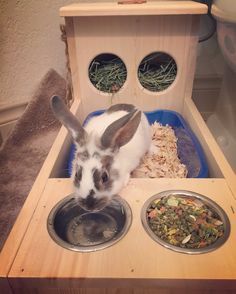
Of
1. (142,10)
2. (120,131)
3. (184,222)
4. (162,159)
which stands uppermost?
(142,10)

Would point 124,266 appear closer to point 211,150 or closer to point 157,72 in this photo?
point 211,150

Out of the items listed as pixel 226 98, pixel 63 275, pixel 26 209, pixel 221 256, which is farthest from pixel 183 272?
pixel 226 98

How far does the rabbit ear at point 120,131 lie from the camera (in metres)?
0.85

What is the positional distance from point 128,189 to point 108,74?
0.84 m

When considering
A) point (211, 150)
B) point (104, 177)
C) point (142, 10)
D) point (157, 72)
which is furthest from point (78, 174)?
point (157, 72)

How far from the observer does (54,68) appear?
1994mm

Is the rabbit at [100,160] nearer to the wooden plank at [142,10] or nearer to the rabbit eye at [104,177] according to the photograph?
the rabbit eye at [104,177]

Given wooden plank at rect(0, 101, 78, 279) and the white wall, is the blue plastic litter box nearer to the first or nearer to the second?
wooden plank at rect(0, 101, 78, 279)

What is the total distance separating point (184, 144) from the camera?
50.3 inches

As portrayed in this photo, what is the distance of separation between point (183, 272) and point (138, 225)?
0.54ft

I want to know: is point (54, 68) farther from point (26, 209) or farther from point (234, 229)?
point (234, 229)

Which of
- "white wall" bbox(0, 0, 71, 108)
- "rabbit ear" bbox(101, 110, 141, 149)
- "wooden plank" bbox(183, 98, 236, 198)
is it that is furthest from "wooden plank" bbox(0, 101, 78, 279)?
"white wall" bbox(0, 0, 71, 108)

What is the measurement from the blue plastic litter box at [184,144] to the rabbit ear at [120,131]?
0.84 ft

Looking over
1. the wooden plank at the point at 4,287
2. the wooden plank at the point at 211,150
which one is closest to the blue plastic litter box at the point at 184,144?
the wooden plank at the point at 211,150
